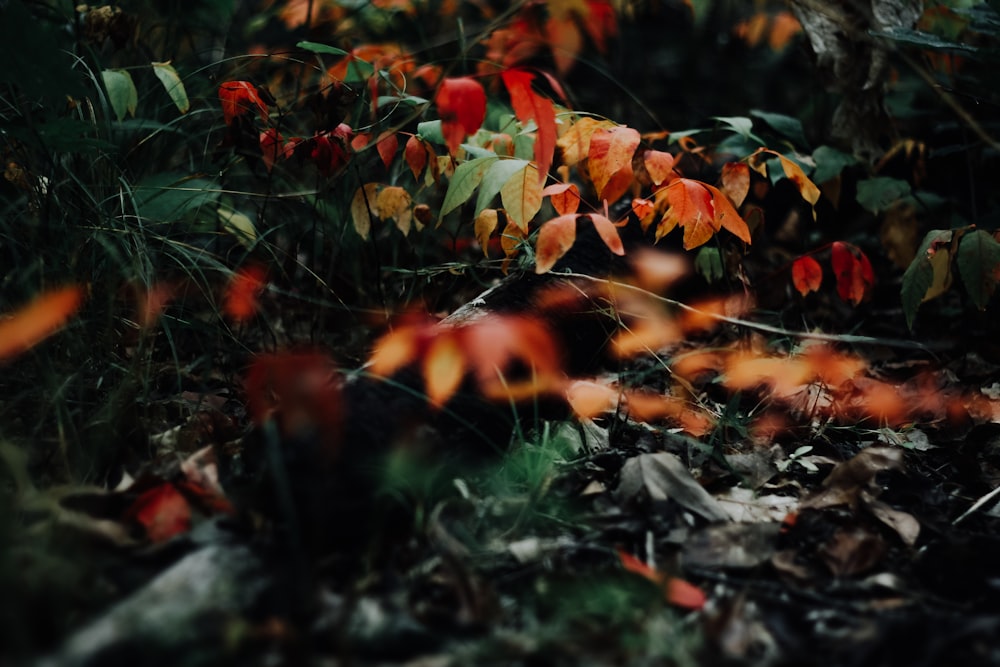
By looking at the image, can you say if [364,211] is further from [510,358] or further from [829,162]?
[829,162]

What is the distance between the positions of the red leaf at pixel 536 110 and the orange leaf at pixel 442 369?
14.2 inches

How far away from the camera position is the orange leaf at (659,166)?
1676 mm

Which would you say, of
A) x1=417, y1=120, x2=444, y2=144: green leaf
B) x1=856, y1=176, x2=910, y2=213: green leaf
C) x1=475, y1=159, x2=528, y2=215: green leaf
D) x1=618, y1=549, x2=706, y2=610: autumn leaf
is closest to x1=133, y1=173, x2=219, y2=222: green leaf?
x1=417, y1=120, x2=444, y2=144: green leaf

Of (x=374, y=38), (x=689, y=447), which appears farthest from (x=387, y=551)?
(x=374, y=38)

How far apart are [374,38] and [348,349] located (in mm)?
2158

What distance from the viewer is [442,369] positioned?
1.20m

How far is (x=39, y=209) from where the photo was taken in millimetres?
1479

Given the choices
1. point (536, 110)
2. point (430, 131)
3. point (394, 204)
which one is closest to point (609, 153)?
point (536, 110)

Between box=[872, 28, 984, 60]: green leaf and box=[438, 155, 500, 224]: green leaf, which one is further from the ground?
box=[872, 28, 984, 60]: green leaf

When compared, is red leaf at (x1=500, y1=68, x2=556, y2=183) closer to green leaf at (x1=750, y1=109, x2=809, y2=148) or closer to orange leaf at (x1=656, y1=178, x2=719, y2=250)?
orange leaf at (x1=656, y1=178, x2=719, y2=250)

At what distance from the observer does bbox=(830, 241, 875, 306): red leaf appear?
181 centimetres

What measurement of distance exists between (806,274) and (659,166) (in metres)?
0.49

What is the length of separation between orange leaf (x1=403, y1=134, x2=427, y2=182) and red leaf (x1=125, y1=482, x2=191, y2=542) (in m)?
0.86

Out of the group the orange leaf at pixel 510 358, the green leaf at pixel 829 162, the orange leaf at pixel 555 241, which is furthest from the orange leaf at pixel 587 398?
the green leaf at pixel 829 162
